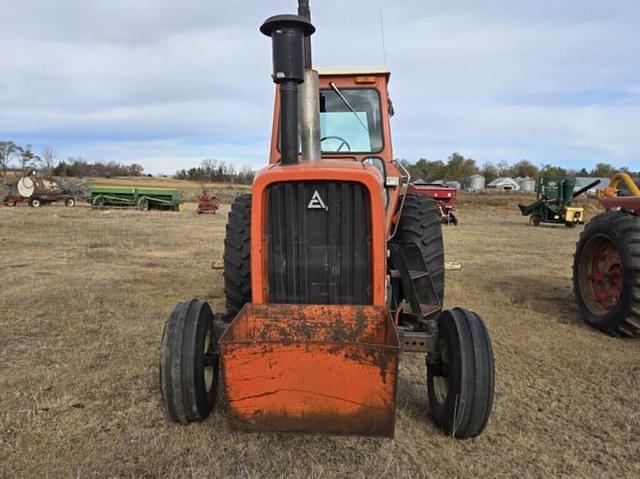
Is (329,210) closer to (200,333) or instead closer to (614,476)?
(200,333)

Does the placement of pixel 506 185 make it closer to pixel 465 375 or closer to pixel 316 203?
pixel 316 203

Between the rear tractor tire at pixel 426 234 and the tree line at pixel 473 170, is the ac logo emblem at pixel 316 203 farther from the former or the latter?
the tree line at pixel 473 170

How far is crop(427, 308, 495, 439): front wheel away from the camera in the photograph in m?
2.95

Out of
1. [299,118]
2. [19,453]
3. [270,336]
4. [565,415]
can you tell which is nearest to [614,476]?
[565,415]

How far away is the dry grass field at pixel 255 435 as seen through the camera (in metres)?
2.86

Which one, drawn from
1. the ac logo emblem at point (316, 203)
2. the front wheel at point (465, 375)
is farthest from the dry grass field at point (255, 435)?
the ac logo emblem at point (316, 203)

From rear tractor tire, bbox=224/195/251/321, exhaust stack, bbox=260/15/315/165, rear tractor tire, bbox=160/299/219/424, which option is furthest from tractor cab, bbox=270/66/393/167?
rear tractor tire, bbox=160/299/219/424

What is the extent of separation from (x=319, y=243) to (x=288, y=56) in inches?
43.6

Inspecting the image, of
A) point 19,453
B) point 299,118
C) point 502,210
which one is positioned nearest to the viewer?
point 19,453

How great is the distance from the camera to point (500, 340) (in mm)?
5090

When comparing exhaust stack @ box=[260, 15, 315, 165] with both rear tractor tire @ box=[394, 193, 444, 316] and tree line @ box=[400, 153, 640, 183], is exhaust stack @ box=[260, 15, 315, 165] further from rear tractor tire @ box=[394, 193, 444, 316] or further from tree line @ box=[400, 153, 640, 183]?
tree line @ box=[400, 153, 640, 183]

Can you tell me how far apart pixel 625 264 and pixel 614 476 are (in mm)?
2801

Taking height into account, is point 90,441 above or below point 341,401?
below

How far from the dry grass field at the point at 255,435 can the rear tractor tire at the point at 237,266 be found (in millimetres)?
788
